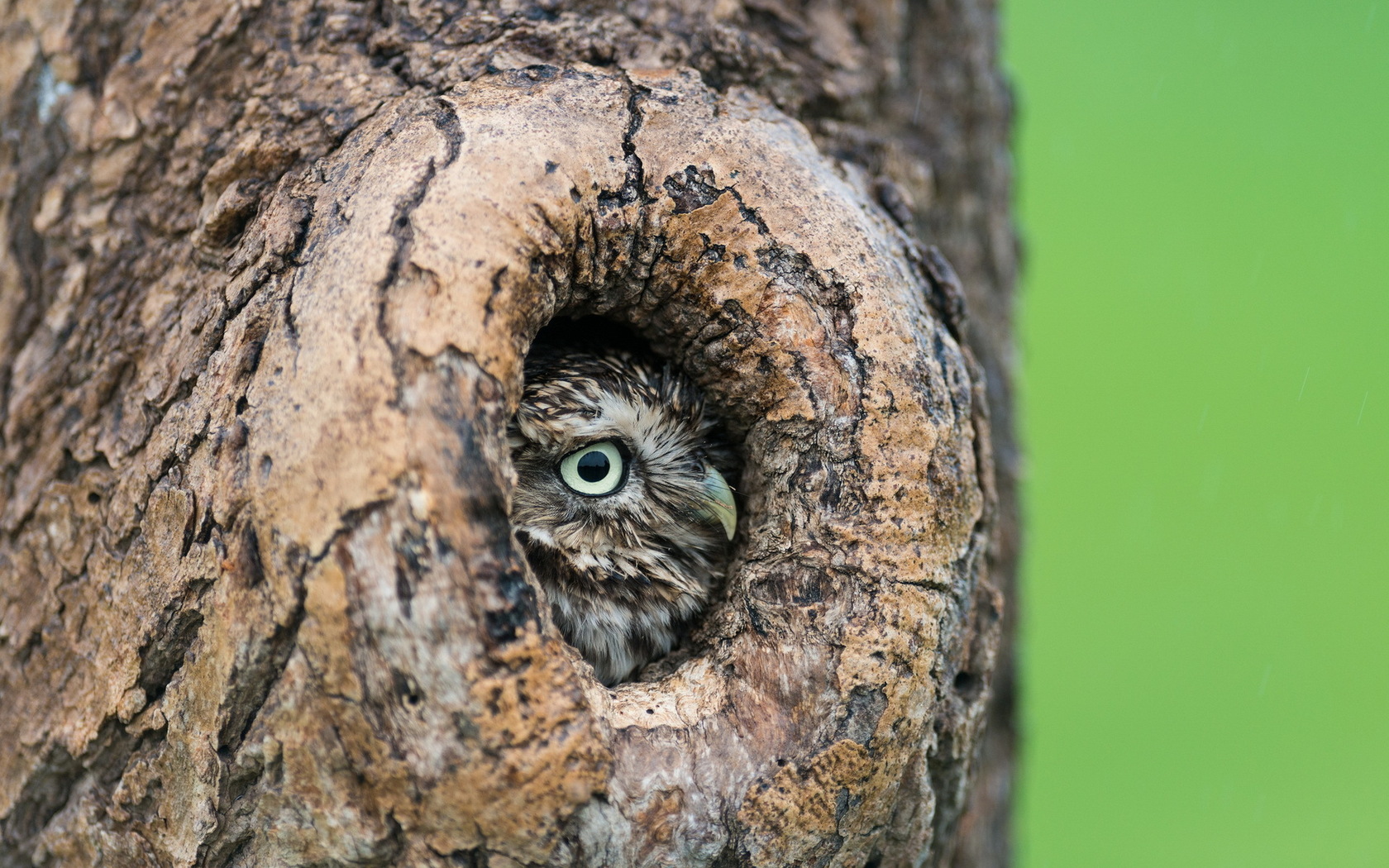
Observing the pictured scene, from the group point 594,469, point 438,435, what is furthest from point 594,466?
point 438,435

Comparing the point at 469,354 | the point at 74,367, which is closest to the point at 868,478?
the point at 469,354

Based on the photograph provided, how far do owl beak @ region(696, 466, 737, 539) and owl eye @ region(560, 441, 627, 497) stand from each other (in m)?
0.20

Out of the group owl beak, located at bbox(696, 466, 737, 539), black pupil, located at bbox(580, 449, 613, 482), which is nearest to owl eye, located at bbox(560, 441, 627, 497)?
black pupil, located at bbox(580, 449, 613, 482)

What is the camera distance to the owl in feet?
6.27

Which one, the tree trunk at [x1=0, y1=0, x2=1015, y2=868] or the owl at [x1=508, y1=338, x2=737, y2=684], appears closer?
the tree trunk at [x1=0, y1=0, x2=1015, y2=868]

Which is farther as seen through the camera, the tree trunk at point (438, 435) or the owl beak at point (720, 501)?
the owl beak at point (720, 501)

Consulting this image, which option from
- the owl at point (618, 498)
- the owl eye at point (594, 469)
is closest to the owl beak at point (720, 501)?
the owl at point (618, 498)

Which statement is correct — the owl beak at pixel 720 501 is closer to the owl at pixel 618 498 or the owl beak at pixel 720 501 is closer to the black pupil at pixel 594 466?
the owl at pixel 618 498

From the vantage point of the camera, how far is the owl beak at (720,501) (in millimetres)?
1898

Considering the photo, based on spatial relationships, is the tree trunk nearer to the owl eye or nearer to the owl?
the owl

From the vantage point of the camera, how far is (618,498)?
201cm

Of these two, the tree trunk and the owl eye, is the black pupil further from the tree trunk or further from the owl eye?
the tree trunk

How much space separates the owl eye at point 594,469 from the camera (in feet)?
6.45

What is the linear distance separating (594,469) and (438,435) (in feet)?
2.00
